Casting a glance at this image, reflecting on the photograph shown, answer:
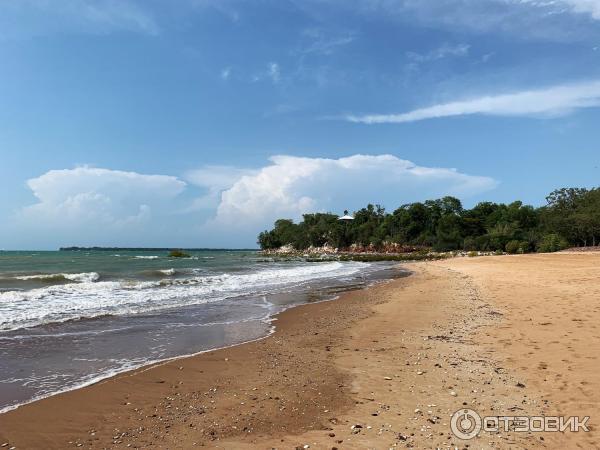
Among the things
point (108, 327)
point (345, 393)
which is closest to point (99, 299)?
point (108, 327)

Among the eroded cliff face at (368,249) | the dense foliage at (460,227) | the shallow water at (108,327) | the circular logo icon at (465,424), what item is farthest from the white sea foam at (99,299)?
the eroded cliff face at (368,249)

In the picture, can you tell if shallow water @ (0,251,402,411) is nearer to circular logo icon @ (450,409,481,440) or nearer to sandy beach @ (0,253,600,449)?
sandy beach @ (0,253,600,449)

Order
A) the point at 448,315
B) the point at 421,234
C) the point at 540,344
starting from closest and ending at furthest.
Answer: the point at 540,344 < the point at 448,315 < the point at 421,234

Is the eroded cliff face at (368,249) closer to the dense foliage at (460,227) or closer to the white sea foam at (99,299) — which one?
the dense foliage at (460,227)

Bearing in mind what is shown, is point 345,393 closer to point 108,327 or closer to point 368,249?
point 108,327

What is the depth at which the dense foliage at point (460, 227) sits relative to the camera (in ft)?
220

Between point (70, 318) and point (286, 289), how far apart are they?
37.9 ft

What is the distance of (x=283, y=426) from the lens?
15.6ft

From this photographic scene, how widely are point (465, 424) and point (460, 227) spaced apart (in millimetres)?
106009

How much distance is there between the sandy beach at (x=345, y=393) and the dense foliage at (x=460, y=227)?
64.6 metres

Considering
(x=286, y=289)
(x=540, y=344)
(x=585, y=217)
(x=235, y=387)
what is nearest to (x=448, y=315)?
(x=540, y=344)

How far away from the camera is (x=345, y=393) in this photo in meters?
5.76

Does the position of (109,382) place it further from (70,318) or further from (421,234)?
(421,234)

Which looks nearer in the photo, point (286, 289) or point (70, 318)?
point (70, 318)
